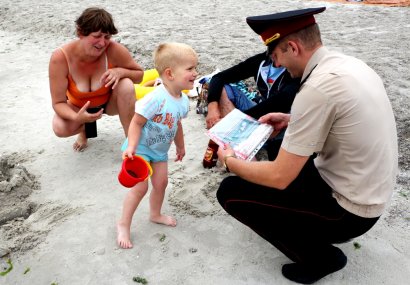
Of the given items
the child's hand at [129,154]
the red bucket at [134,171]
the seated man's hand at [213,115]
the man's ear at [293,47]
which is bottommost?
the seated man's hand at [213,115]

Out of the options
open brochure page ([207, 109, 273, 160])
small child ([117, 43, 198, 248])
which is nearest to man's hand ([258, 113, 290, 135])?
open brochure page ([207, 109, 273, 160])

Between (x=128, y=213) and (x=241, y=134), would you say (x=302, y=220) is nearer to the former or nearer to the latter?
(x=241, y=134)

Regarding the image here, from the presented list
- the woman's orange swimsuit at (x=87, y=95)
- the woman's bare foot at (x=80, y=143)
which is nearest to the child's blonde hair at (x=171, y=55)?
the woman's orange swimsuit at (x=87, y=95)

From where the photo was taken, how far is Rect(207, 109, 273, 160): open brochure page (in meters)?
2.16

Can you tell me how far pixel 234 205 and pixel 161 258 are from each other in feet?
1.67

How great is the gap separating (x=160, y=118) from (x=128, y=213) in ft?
1.88

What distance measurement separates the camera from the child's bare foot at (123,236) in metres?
2.30

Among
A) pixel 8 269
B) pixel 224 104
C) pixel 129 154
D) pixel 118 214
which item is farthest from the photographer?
pixel 224 104

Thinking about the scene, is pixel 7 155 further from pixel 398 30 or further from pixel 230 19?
pixel 398 30

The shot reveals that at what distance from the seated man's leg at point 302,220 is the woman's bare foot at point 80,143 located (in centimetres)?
165

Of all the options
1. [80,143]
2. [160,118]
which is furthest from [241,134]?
[80,143]

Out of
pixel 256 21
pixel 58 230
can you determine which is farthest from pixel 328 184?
pixel 58 230

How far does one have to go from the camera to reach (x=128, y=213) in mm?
2342

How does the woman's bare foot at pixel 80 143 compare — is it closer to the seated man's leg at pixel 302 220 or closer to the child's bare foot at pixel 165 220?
the child's bare foot at pixel 165 220
